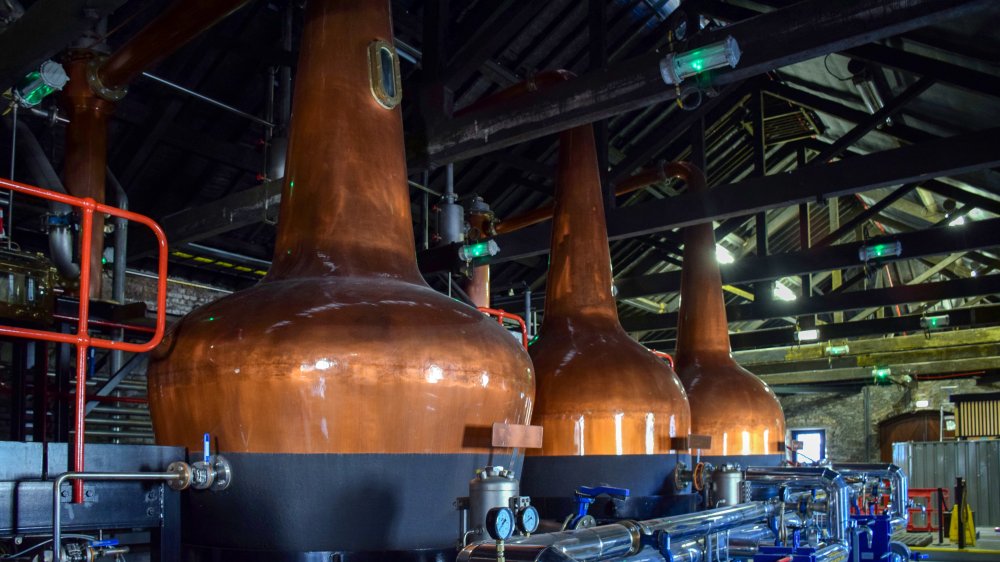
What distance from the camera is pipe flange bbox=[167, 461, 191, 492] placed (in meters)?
3.52

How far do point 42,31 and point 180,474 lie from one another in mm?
3240

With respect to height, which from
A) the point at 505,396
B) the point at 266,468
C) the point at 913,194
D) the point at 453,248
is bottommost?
the point at 266,468

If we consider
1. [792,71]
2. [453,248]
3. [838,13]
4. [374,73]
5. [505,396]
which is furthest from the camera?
[792,71]

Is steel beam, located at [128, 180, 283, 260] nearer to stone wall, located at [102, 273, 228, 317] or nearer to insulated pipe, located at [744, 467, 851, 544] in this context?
stone wall, located at [102, 273, 228, 317]

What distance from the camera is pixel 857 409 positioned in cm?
2281

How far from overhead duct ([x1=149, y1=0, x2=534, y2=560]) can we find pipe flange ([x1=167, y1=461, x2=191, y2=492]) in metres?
0.12

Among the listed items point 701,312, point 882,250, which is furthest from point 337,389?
point 882,250

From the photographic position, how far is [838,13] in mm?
5500

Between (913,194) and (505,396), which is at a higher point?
(913,194)

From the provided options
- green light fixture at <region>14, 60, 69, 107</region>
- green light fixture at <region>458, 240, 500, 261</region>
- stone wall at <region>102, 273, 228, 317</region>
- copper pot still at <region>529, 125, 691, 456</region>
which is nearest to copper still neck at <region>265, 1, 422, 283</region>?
copper pot still at <region>529, 125, 691, 456</region>

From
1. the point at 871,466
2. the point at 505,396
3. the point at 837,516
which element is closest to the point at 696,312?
the point at 871,466

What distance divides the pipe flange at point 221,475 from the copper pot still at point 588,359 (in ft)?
8.62

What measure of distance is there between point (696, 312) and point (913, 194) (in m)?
11.2

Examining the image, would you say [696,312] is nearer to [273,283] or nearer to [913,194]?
[273,283]
